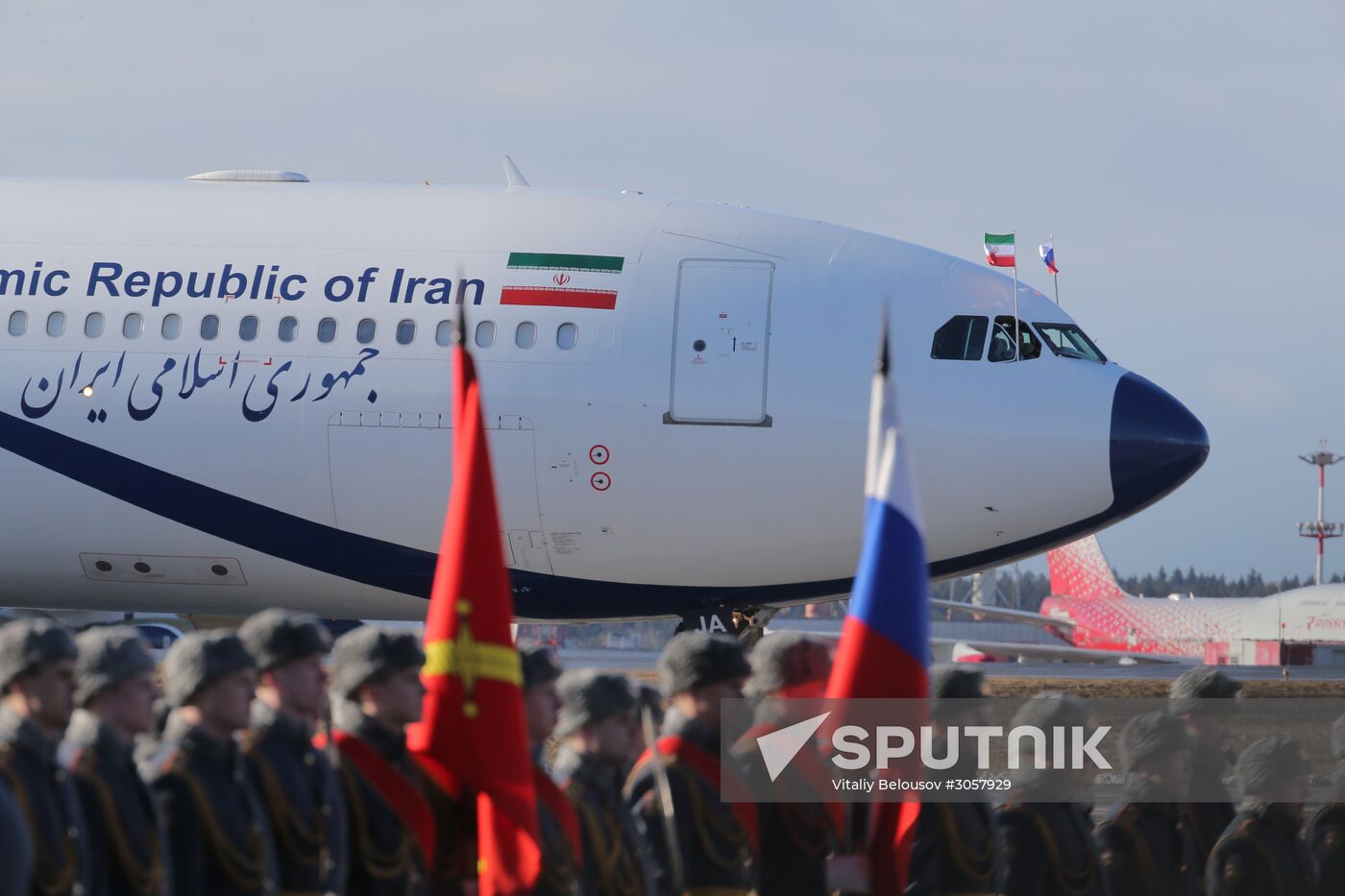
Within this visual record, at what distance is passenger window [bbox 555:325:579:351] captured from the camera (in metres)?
15.6

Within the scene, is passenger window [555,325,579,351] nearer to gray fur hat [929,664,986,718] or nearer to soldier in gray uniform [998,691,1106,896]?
gray fur hat [929,664,986,718]

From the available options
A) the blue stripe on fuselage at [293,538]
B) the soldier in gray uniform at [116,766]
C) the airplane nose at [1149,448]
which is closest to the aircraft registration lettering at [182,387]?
the blue stripe on fuselage at [293,538]

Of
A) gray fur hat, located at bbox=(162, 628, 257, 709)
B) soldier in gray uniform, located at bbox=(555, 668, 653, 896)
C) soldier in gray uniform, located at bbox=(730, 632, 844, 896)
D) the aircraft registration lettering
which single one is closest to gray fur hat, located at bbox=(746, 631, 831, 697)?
soldier in gray uniform, located at bbox=(730, 632, 844, 896)

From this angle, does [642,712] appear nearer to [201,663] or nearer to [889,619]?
[889,619]

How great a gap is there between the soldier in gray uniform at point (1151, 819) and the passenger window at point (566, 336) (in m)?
8.23

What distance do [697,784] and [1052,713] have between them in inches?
66.6

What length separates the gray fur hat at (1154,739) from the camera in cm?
790

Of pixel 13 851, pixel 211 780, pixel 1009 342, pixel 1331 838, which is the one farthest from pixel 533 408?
pixel 13 851

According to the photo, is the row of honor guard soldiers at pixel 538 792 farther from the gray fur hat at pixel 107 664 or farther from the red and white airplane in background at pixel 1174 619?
the red and white airplane in background at pixel 1174 619

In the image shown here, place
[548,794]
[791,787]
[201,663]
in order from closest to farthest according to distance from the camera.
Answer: [201,663] < [548,794] < [791,787]

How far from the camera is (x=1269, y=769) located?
7750mm

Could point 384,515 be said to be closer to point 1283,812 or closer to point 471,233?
point 471,233

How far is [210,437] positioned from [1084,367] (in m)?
7.10

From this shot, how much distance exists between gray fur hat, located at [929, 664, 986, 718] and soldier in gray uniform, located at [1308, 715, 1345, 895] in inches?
63.8
